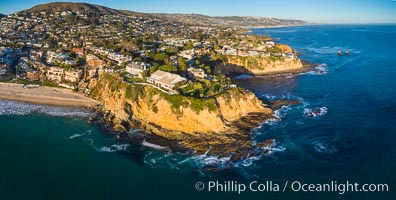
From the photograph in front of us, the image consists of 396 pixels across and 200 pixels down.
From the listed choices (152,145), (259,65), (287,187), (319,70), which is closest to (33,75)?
(152,145)

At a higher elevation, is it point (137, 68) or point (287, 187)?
point (137, 68)

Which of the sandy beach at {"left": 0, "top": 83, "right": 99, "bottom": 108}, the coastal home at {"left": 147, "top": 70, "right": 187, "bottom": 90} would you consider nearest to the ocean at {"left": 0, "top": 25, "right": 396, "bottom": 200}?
the sandy beach at {"left": 0, "top": 83, "right": 99, "bottom": 108}

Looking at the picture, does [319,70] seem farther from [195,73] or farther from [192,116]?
[192,116]

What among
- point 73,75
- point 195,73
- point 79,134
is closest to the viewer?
point 79,134

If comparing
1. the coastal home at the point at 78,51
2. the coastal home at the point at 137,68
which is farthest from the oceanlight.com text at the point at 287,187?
the coastal home at the point at 78,51

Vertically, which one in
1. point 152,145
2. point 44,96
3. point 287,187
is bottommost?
point 287,187

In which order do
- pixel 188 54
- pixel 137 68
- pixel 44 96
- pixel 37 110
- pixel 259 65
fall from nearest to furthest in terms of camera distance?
1. pixel 37 110
2. pixel 44 96
3. pixel 137 68
4. pixel 188 54
5. pixel 259 65

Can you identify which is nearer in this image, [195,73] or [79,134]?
[79,134]
